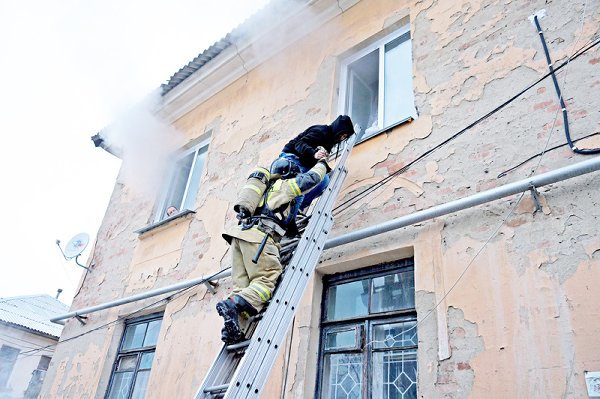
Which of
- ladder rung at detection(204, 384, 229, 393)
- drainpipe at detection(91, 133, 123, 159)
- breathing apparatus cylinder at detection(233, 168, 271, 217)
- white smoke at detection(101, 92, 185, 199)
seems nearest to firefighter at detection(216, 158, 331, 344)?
breathing apparatus cylinder at detection(233, 168, 271, 217)

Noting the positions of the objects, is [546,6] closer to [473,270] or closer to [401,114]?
[401,114]

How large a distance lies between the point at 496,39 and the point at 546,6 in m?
0.43

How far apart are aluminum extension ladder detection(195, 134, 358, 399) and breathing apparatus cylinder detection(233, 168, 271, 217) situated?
408 millimetres

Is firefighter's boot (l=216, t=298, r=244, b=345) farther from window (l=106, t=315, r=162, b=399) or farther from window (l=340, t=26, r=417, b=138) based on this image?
Answer: window (l=106, t=315, r=162, b=399)

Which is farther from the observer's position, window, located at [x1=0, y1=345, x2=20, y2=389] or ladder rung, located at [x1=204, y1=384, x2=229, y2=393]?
window, located at [x1=0, y1=345, x2=20, y2=389]

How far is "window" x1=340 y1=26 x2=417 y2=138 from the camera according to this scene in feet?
15.3

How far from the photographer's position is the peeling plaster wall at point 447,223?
2742 millimetres

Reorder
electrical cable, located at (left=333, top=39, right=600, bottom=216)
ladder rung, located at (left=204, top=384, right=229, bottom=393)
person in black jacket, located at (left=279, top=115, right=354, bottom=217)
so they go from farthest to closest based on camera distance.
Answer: person in black jacket, located at (left=279, top=115, right=354, bottom=217) → electrical cable, located at (left=333, top=39, right=600, bottom=216) → ladder rung, located at (left=204, top=384, right=229, bottom=393)

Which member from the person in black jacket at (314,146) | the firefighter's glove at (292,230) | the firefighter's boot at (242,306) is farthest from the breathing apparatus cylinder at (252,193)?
the firefighter's boot at (242,306)

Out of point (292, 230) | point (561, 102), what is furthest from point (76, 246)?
point (561, 102)

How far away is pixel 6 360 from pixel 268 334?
20.2 m

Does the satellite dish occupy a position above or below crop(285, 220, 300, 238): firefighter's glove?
above

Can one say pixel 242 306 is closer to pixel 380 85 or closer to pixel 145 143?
pixel 380 85

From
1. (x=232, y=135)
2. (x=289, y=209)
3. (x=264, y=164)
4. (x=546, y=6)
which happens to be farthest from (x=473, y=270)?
(x=232, y=135)
